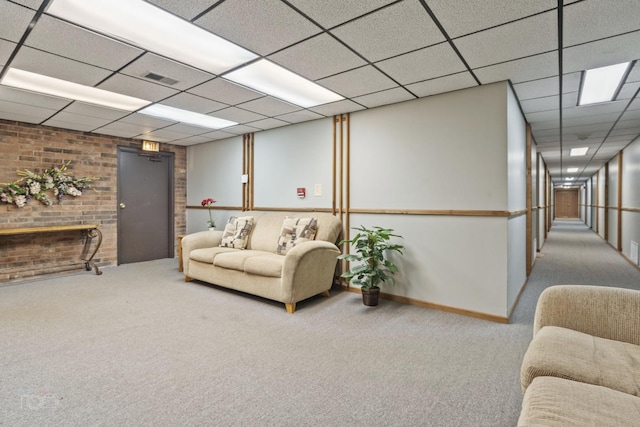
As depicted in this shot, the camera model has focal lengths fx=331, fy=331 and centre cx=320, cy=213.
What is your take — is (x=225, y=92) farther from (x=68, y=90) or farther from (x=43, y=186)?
(x=43, y=186)

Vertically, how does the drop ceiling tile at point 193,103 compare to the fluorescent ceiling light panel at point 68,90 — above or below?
below

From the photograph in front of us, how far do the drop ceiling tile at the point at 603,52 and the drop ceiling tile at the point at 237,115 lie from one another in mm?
3281

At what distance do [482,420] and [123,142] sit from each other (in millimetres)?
6417

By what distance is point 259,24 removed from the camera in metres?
2.18

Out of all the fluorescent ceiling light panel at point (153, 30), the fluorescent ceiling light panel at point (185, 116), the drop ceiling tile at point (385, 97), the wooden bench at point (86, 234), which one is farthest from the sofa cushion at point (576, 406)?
the wooden bench at point (86, 234)

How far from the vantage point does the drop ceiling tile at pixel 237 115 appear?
4.14m

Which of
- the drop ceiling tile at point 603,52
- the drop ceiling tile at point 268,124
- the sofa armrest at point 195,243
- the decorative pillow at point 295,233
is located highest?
the drop ceiling tile at point 268,124

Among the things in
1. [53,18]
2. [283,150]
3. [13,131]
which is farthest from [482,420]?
[13,131]

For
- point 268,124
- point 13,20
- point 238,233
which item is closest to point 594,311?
point 13,20

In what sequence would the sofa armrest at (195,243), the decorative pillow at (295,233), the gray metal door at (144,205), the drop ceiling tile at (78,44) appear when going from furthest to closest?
1. the gray metal door at (144,205)
2. the sofa armrest at (195,243)
3. the decorative pillow at (295,233)
4. the drop ceiling tile at (78,44)

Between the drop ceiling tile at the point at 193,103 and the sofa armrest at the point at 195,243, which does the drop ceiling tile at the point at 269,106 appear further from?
the sofa armrest at the point at 195,243

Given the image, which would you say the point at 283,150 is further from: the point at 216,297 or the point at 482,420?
the point at 482,420

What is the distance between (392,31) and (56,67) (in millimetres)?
2802

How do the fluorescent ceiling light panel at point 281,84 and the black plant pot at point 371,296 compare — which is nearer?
the fluorescent ceiling light panel at point 281,84
